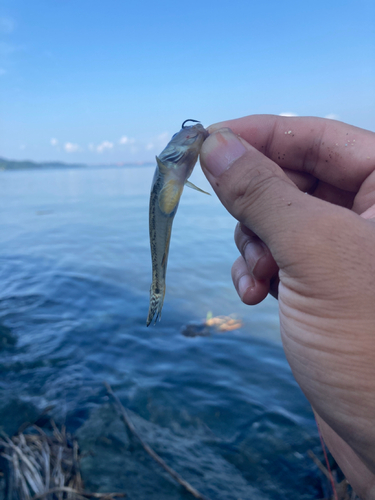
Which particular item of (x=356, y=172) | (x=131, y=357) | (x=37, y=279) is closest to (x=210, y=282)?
(x=131, y=357)

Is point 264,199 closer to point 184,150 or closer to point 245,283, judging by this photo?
point 184,150

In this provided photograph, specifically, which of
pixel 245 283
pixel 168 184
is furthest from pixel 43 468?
pixel 168 184

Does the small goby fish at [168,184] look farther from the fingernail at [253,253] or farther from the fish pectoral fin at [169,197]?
the fingernail at [253,253]

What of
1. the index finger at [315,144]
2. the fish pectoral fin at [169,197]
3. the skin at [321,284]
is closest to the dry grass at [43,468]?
the skin at [321,284]

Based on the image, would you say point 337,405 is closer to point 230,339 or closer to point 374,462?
point 374,462

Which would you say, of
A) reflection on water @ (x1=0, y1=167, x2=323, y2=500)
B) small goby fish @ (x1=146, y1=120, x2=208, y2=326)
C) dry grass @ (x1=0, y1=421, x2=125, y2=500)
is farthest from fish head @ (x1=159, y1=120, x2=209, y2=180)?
reflection on water @ (x1=0, y1=167, x2=323, y2=500)
